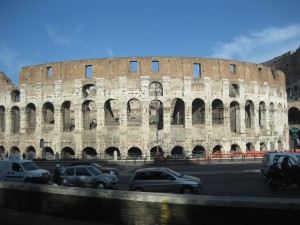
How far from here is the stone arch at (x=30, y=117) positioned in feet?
129

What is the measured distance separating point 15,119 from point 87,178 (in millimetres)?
30330

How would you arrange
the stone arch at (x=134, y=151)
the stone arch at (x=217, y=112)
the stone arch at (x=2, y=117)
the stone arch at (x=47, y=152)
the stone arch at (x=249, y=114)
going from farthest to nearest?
the stone arch at (x=2, y=117) → the stone arch at (x=249, y=114) → the stone arch at (x=217, y=112) → the stone arch at (x=47, y=152) → the stone arch at (x=134, y=151)

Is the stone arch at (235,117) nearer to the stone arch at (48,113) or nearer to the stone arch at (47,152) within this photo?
the stone arch at (47,152)

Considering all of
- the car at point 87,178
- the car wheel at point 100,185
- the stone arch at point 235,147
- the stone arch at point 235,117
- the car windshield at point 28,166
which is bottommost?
the car wheel at point 100,185

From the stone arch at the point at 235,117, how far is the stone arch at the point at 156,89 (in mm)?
8892

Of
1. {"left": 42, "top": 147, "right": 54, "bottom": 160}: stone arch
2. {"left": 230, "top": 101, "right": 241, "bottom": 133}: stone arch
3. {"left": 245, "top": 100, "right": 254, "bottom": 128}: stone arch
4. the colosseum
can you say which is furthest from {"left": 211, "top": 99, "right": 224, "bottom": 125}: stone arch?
{"left": 42, "top": 147, "right": 54, "bottom": 160}: stone arch

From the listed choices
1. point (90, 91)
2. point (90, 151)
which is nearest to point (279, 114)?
point (90, 91)

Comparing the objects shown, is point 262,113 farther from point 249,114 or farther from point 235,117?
point 235,117

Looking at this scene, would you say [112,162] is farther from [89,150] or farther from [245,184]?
[245,184]

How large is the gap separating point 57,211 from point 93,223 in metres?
1.22

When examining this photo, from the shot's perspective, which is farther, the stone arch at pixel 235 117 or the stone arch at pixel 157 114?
the stone arch at pixel 235 117

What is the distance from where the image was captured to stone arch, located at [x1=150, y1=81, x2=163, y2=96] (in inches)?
1433

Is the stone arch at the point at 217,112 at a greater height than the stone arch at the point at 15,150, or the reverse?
the stone arch at the point at 217,112

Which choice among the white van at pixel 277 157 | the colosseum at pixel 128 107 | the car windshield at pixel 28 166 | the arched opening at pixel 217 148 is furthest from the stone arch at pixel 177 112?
the car windshield at pixel 28 166
